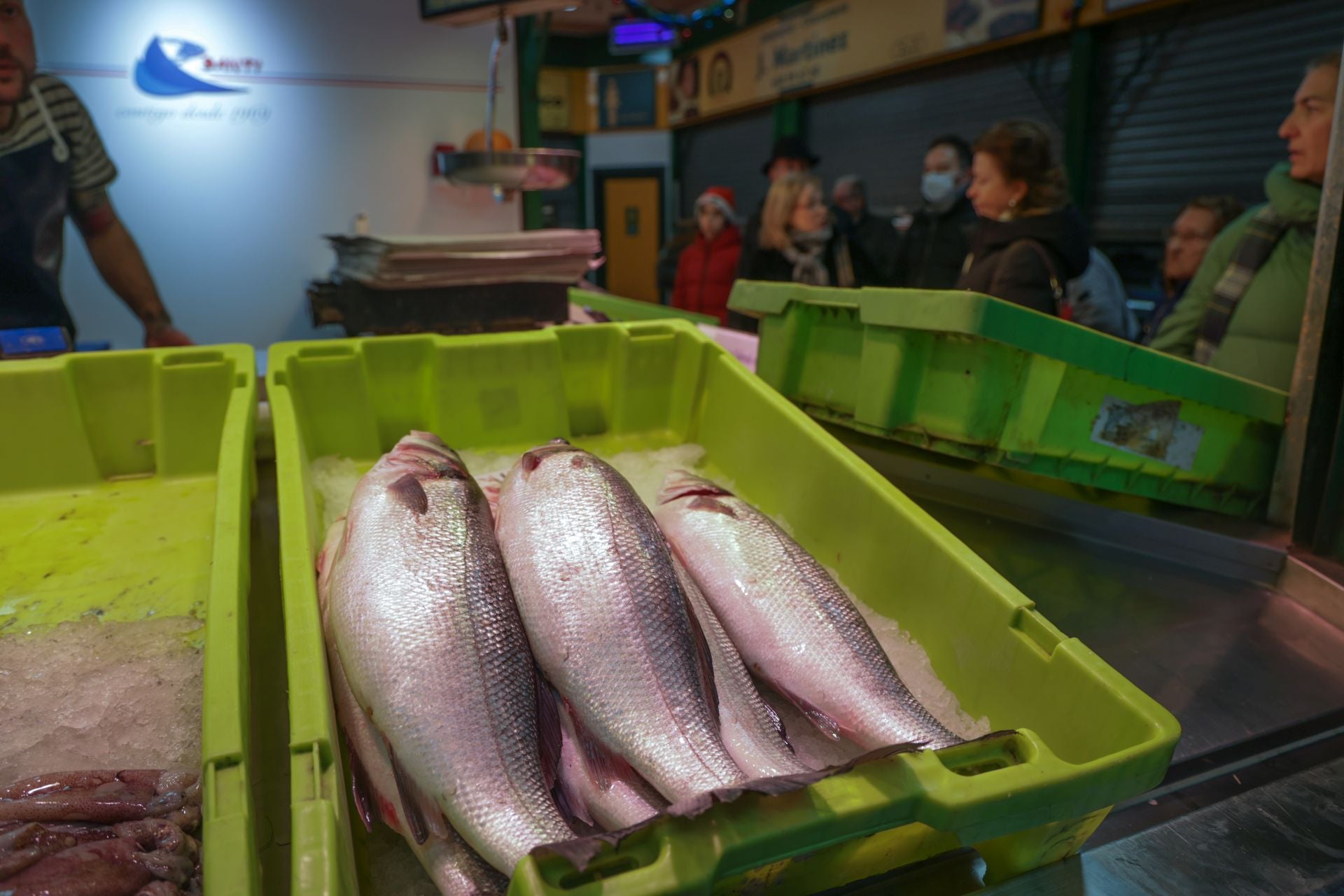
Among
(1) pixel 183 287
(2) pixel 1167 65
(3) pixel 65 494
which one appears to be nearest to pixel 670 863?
(3) pixel 65 494

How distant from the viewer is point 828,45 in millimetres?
8758

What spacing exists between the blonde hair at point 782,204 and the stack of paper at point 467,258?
212 cm

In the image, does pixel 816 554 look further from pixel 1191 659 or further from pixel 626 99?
pixel 626 99

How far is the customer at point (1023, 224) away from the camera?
2.67m

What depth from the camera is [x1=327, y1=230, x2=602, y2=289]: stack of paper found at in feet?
7.73

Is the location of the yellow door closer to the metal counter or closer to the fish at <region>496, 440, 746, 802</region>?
the metal counter

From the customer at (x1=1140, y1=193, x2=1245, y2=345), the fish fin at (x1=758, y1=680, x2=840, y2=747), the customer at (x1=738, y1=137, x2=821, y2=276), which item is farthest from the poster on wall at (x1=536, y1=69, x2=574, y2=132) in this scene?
the fish fin at (x1=758, y1=680, x2=840, y2=747)

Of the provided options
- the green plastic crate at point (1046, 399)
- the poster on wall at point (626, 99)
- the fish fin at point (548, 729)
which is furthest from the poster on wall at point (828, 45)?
the fish fin at point (548, 729)

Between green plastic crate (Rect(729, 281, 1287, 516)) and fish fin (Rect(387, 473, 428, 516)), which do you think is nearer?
fish fin (Rect(387, 473, 428, 516))

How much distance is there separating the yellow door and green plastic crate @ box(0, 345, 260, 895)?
11823 millimetres

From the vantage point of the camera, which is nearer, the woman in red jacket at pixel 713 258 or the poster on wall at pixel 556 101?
the woman in red jacket at pixel 713 258

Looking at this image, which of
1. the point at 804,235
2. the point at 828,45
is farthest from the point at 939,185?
the point at 828,45

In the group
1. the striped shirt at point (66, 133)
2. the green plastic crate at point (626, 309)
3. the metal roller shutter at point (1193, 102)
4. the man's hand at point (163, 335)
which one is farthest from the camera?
the metal roller shutter at point (1193, 102)

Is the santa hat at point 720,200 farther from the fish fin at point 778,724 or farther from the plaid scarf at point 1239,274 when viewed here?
the fish fin at point 778,724
